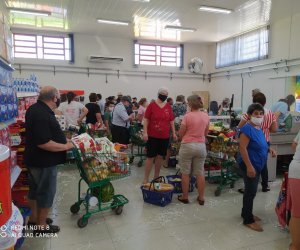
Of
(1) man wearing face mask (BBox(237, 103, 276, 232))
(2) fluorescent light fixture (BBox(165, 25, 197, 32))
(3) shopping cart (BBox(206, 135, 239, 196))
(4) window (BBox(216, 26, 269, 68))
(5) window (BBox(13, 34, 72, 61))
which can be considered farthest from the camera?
(5) window (BBox(13, 34, 72, 61))

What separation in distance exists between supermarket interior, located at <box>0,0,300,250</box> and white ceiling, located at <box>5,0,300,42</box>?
0.12 feet

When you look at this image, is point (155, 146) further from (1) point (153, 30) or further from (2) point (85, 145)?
(1) point (153, 30)

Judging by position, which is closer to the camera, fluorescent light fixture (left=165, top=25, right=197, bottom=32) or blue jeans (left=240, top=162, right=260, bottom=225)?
blue jeans (left=240, top=162, right=260, bottom=225)

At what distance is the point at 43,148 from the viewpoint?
7.84 feet

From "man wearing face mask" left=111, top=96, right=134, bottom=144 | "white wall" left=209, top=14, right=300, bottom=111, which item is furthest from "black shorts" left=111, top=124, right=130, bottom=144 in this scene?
"white wall" left=209, top=14, right=300, bottom=111

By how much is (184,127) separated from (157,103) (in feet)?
2.10

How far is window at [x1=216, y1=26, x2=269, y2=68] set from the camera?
898 cm

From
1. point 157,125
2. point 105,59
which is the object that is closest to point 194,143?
point 157,125

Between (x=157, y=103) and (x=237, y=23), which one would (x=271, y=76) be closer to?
(x=237, y=23)

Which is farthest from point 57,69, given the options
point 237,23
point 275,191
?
point 275,191

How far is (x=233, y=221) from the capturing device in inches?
121

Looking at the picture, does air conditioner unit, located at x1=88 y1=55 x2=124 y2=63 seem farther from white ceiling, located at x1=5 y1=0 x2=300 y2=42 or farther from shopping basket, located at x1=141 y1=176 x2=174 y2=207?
shopping basket, located at x1=141 y1=176 x2=174 y2=207

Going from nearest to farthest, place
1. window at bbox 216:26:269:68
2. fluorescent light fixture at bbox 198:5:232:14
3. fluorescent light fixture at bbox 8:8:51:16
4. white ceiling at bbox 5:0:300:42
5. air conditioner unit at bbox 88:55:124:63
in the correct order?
white ceiling at bbox 5:0:300:42
fluorescent light fixture at bbox 198:5:232:14
fluorescent light fixture at bbox 8:8:51:16
window at bbox 216:26:269:68
air conditioner unit at bbox 88:55:124:63

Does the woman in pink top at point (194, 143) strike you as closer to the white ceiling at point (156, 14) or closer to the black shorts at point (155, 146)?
the black shorts at point (155, 146)
